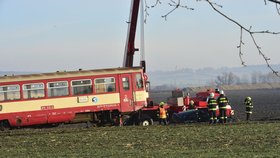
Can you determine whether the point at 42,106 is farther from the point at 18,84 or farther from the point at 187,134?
the point at 187,134

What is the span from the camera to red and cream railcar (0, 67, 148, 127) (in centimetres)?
2578

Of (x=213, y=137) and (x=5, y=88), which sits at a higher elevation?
(x=5, y=88)

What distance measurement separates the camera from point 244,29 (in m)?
4.09

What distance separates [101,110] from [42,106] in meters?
2.78

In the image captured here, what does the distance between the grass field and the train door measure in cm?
543

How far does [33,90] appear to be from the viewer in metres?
26.0

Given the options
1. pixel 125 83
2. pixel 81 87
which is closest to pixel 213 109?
pixel 125 83

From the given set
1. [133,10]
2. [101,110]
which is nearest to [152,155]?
[101,110]

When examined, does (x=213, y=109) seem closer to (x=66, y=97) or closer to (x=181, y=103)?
(x=181, y=103)

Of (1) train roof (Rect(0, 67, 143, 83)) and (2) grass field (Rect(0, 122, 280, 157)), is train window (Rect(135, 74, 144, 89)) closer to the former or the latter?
(1) train roof (Rect(0, 67, 143, 83))

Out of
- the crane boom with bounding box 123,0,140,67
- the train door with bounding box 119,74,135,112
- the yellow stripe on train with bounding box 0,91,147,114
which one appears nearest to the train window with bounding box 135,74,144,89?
the train door with bounding box 119,74,135,112

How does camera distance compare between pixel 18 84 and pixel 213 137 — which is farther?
pixel 18 84

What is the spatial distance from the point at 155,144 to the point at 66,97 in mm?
10184

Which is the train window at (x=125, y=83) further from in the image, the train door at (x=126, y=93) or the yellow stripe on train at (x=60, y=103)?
the yellow stripe on train at (x=60, y=103)
